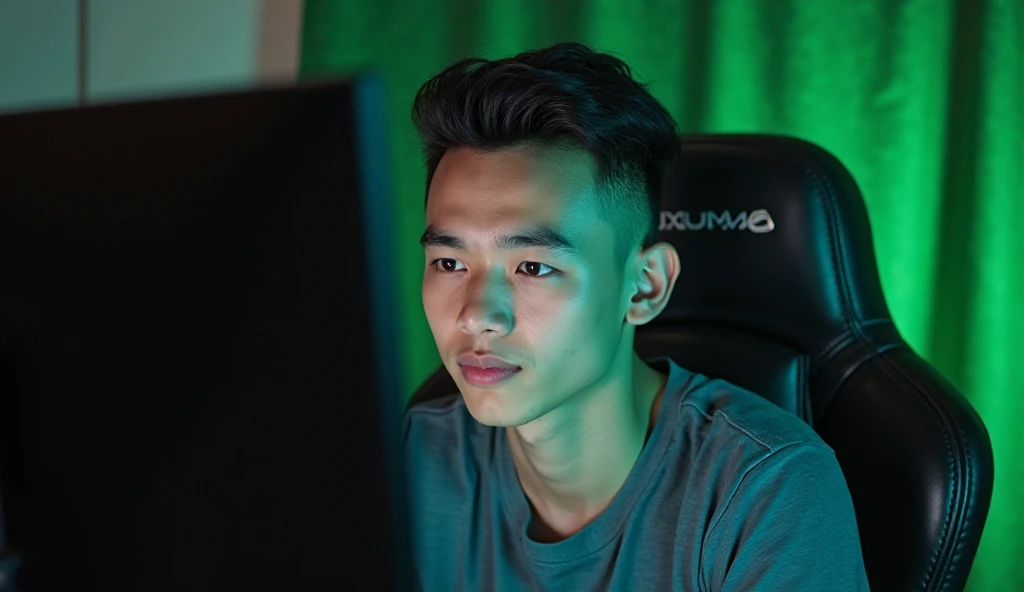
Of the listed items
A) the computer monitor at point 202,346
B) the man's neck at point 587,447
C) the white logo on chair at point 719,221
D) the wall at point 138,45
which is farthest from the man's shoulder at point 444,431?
the wall at point 138,45

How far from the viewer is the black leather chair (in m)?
1.01

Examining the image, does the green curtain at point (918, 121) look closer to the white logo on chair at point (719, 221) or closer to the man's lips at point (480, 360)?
the white logo on chair at point (719, 221)

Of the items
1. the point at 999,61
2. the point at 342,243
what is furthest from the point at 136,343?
the point at 999,61

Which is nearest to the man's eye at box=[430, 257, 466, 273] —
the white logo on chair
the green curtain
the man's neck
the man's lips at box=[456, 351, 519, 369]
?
the man's lips at box=[456, 351, 519, 369]

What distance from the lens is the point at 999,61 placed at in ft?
5.51

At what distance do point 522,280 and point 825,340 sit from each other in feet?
1.43

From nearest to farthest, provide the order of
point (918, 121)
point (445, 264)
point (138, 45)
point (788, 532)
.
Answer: point (788, 532) → point (445, 264) → point (918, 121) → point (138, 45)

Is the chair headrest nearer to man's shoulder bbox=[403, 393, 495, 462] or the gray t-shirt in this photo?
the gray t-shirt

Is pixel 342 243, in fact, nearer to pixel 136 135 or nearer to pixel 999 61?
pixel 136 135

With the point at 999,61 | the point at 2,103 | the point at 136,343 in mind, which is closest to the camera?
the point at 136,343

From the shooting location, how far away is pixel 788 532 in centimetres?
95

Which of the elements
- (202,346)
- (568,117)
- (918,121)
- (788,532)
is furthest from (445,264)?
(918,121)

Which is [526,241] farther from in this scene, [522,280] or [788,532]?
[788,532]

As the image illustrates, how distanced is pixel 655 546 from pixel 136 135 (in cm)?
82
